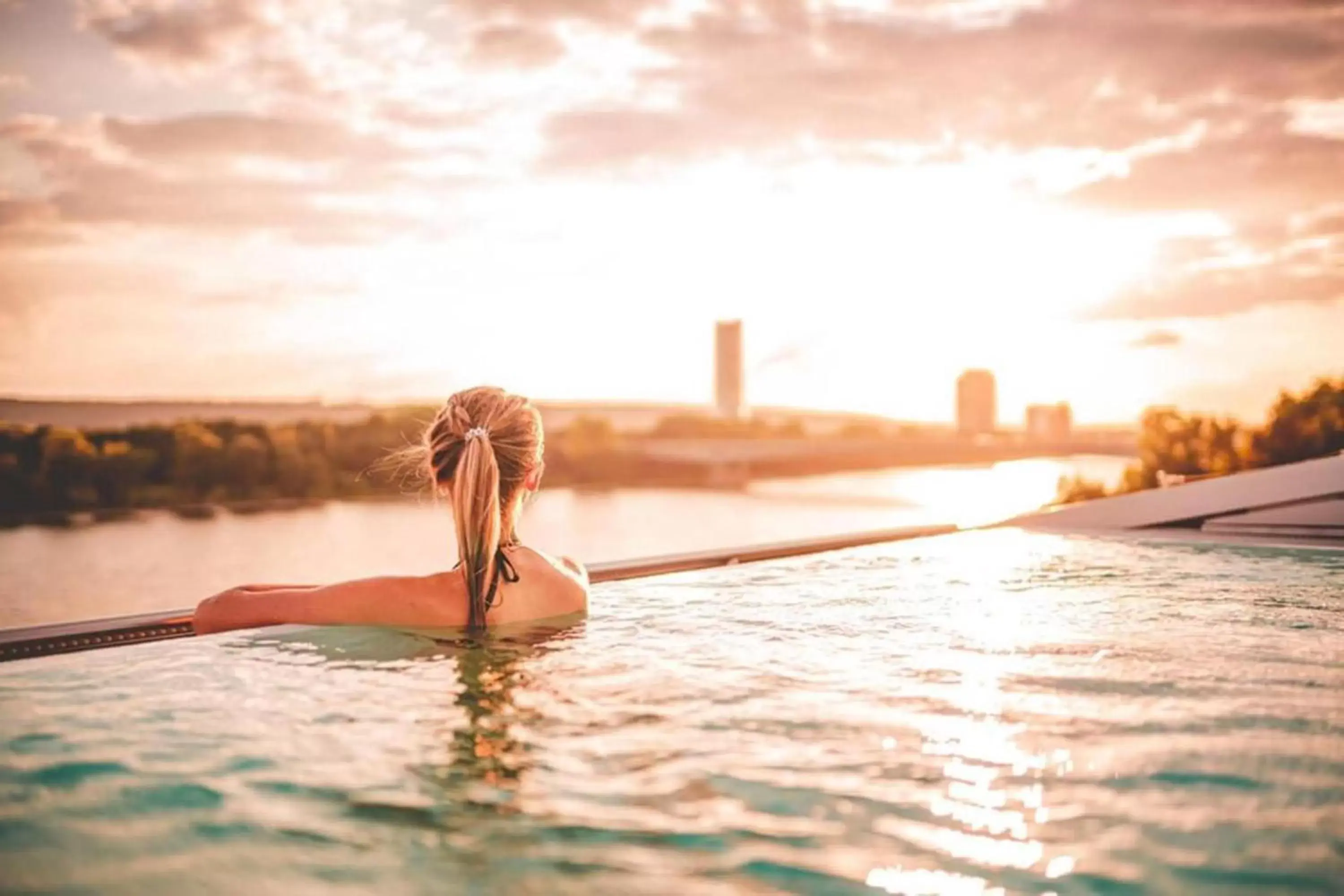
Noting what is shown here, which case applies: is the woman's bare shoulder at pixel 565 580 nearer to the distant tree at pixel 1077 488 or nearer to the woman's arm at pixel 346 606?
the woman's arm at pixel 346 606

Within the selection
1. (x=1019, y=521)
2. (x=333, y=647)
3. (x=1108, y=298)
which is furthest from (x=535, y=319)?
(x=333, y=647)

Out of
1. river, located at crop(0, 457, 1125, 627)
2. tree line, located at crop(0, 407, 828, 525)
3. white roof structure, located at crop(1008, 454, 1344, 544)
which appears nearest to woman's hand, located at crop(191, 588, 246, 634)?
white roof structure, located at crop(1008, 454, 1344, 544)

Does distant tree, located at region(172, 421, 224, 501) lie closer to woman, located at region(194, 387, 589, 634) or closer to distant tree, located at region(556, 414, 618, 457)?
distant tree, located at region(556, 414, 618, 457)

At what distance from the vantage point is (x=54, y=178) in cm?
2978

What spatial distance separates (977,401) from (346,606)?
1520 inches

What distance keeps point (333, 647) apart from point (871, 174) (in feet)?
60.2

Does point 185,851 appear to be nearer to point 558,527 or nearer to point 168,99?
point 168,99

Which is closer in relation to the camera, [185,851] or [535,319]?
[185,851]

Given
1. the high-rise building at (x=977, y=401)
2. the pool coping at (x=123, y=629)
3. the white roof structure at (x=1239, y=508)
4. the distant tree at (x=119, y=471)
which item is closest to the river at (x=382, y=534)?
the distant tree at (x=119, y=471)

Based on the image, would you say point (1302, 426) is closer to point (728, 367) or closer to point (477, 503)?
point (477, 503)

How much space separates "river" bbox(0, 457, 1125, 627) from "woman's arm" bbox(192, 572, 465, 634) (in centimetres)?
1536

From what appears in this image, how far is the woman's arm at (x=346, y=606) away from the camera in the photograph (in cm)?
309

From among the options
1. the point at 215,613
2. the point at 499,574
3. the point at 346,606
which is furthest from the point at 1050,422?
the point at 215,613

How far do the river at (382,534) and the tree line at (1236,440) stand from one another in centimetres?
76
